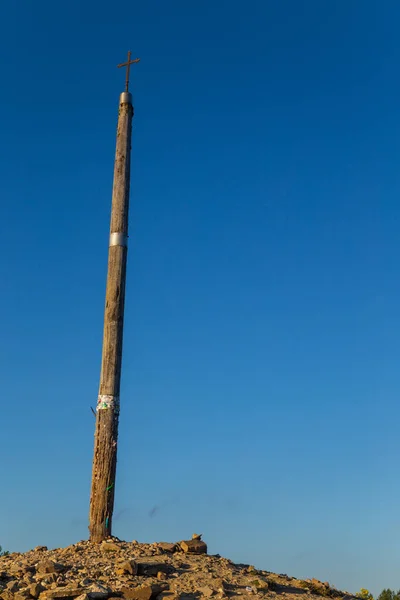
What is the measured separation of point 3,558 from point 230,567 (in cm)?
421

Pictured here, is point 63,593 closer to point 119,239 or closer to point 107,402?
point 107,402

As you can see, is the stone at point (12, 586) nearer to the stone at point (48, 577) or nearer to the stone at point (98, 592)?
the stone at point (48, 577)

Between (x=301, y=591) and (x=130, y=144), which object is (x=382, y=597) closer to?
(x=301, y=591)

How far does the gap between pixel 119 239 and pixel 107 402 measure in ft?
12.3

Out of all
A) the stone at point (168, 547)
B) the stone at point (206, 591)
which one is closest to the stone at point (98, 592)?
the stone at point (206, 591)

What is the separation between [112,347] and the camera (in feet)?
51.5

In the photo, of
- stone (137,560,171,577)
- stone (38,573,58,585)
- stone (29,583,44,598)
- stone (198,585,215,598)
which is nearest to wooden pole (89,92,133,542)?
stone (137,560,171,577)

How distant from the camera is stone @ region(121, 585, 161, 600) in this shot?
1096 cm

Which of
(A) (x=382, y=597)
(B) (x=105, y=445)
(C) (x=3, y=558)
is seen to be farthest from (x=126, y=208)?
(A) (x=382, y=597)

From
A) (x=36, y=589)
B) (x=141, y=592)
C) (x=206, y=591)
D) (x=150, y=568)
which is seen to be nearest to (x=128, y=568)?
(x=150, y=568)

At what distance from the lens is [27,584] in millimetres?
11570

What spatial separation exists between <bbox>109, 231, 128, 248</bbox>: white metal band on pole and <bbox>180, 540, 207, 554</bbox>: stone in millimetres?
6548

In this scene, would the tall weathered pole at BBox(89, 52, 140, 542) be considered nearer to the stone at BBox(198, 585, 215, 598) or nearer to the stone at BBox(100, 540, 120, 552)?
the stone at BBox(100, 540, 120, 552)

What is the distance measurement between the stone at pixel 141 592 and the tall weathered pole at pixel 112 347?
3.33 m
